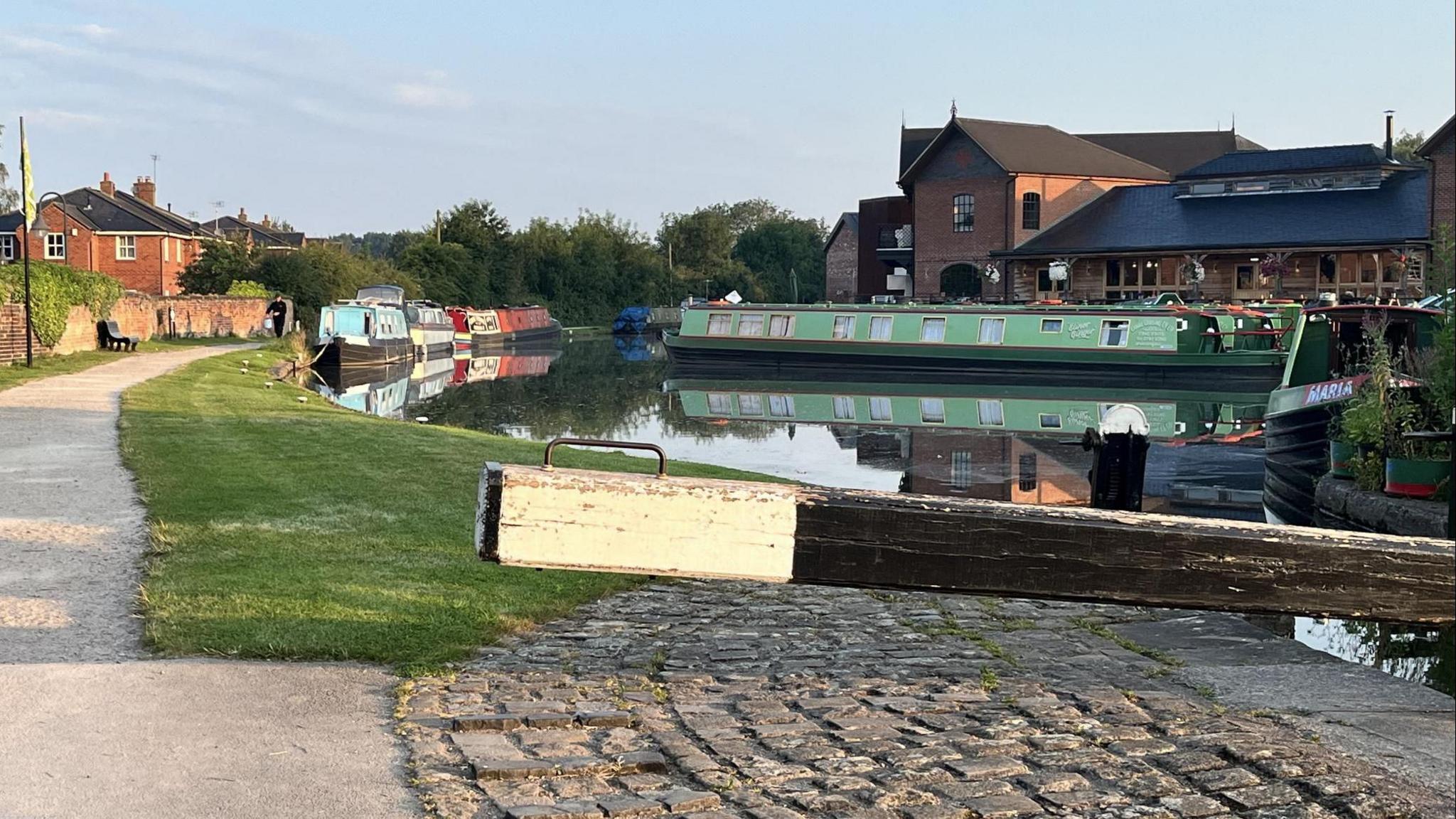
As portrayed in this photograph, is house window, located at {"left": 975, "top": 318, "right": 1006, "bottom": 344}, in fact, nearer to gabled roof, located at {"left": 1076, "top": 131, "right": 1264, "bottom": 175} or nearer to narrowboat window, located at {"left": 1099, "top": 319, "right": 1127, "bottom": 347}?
narrowboat window, located at {"left": 1099, "top": 319, "right": 1127, "bottom": 347}

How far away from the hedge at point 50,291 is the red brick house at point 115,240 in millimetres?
26381

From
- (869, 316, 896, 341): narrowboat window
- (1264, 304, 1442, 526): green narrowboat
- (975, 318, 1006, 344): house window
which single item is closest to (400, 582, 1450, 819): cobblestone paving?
(1264, 304, 1442, 526): green narrowboat

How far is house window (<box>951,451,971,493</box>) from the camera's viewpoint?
13.8m

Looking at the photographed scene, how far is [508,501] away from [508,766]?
1031 millimetres

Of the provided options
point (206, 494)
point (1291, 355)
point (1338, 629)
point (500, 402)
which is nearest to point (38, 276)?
point (500, 402)

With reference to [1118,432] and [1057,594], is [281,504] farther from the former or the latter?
[1057,594]

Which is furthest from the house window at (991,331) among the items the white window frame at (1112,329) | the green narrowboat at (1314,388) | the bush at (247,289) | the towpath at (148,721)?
the towpath at (148,721)

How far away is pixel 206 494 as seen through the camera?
30.9 feet

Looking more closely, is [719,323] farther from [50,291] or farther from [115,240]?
[115,240]

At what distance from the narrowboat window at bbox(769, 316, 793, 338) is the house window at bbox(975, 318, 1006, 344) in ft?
18.3

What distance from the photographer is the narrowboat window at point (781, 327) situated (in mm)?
37822

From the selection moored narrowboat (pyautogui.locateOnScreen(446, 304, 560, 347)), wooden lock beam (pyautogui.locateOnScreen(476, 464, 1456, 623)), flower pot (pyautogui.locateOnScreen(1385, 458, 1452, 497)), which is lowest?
flower pot (pyautogui.locateOnScreen(1385, 458, 1452, 497))

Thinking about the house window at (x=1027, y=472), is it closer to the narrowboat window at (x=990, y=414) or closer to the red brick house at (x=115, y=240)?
the narrowboat window at (x=990, y=414)

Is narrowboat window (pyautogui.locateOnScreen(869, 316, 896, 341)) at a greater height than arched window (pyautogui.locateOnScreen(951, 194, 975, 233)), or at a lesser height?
lesser
